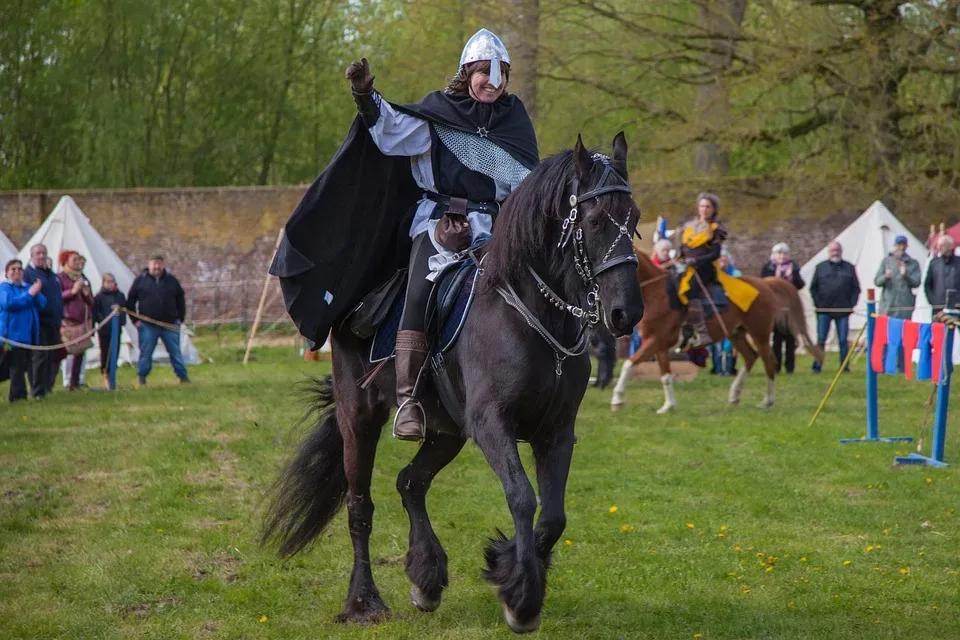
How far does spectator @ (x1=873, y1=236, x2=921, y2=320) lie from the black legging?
14170 millimetres

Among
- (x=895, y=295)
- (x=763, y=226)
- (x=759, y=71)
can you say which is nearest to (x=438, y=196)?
(x=895, y=295)

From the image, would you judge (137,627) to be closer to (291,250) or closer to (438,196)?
(291,250)

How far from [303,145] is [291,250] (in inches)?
1142

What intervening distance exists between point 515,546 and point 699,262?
32.8 feet

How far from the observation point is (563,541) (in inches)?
304

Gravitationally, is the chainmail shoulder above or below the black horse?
above

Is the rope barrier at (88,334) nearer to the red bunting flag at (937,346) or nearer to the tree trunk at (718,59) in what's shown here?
the red bunting flag at (937,346)

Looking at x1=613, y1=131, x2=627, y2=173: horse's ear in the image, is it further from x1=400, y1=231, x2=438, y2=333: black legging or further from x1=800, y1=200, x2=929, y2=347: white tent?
x1=800, y1=200, x2=929, y2=347: white tent

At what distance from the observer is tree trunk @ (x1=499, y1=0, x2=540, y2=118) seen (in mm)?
21344

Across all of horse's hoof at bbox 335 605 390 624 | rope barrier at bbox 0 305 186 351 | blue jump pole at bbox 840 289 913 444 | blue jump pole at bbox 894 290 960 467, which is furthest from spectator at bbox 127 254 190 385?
horse's hoof at bbox 335 605 390 624

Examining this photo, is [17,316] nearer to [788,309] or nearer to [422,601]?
[788,309]

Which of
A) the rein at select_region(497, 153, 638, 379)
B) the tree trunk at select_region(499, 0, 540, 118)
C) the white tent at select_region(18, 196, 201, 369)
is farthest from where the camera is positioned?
the tree trunk at select_region(499, 0, 540, 118)

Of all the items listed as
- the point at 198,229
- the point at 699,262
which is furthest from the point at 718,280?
the point at 198,229

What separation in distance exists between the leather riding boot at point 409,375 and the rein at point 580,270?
616mm
